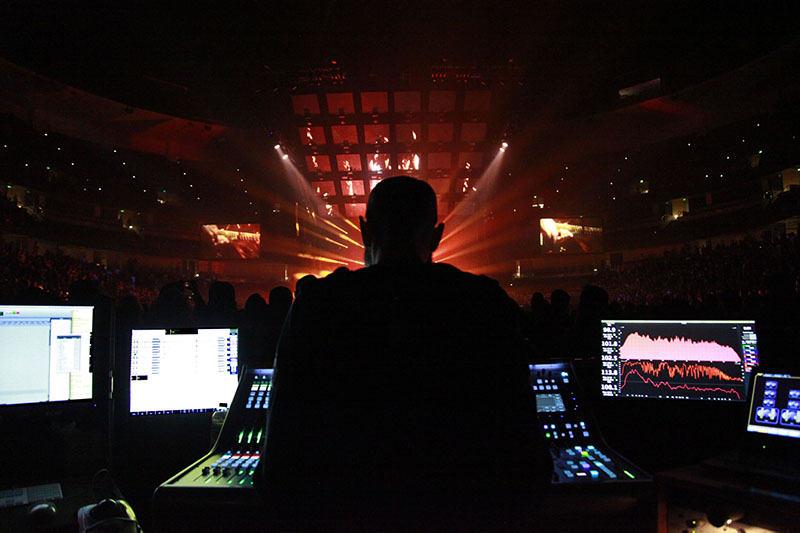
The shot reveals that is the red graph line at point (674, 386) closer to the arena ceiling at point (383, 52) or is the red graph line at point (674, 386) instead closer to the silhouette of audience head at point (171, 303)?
the silhouette of audience head at point (171, 303)

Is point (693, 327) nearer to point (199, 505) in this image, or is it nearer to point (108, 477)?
point (199, 505)

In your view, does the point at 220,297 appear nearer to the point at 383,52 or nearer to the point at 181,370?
the point at 181,370

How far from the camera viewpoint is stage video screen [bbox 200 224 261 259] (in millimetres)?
12516

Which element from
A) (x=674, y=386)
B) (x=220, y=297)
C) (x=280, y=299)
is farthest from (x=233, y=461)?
(x=280, y=299)

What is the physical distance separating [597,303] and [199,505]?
136 inches

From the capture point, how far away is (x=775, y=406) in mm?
1814

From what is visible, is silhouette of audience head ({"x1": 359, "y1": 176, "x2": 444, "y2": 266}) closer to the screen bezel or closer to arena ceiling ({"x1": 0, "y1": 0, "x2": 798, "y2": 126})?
the screen bezel

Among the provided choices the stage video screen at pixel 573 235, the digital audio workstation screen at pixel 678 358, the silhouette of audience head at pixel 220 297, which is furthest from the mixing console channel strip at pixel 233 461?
the stage video screen at pixel 573 235

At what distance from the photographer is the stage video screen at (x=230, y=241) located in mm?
12516

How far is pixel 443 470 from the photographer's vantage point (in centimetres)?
89

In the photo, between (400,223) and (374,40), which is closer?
(400,223)

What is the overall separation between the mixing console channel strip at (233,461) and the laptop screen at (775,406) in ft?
6.14

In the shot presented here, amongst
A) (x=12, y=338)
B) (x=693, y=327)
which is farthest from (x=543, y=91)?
(x=12, y=338)

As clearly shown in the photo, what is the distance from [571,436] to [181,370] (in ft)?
5.42
